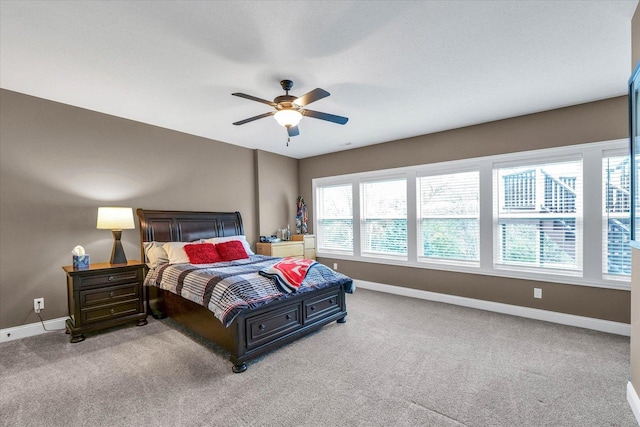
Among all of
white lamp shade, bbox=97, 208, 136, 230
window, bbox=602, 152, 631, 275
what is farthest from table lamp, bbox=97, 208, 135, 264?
window, bbox=602, 152, 631, 275

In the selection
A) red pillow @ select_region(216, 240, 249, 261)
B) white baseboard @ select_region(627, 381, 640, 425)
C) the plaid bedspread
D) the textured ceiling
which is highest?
the textured ceiling

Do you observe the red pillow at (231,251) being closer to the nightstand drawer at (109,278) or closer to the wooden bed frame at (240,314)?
the wooden bed frame at (240,314)

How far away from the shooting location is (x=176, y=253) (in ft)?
12.5

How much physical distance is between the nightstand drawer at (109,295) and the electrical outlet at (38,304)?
2.01 feet

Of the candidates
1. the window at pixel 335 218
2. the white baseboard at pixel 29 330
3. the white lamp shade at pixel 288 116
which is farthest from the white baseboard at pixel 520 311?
the white baseboard at pixel 29 330

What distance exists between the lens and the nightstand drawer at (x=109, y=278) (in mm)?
3188

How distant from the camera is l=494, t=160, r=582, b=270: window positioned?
3539 millimetres

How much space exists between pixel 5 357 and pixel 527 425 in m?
4.34

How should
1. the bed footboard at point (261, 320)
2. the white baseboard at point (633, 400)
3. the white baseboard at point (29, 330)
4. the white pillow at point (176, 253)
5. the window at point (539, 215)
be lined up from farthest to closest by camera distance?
the white pillow at point (176, 253)
the window at point (539, 215)
the white baseboard at point (29, 330)
the bed footboard at point (261, 320)
the white baseboard at point (633, 400)

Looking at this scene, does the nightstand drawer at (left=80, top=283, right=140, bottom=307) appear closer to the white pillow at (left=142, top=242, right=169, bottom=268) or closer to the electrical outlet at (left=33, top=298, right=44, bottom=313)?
the white pillow at (left=142, top=242, right=169, bottom=268)

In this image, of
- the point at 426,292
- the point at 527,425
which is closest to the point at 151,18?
the point at 527,425

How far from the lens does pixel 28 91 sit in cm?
313

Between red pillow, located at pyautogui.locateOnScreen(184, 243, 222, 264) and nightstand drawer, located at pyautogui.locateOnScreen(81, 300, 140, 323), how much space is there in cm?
80

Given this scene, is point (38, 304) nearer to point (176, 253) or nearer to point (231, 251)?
point (176, 253)
